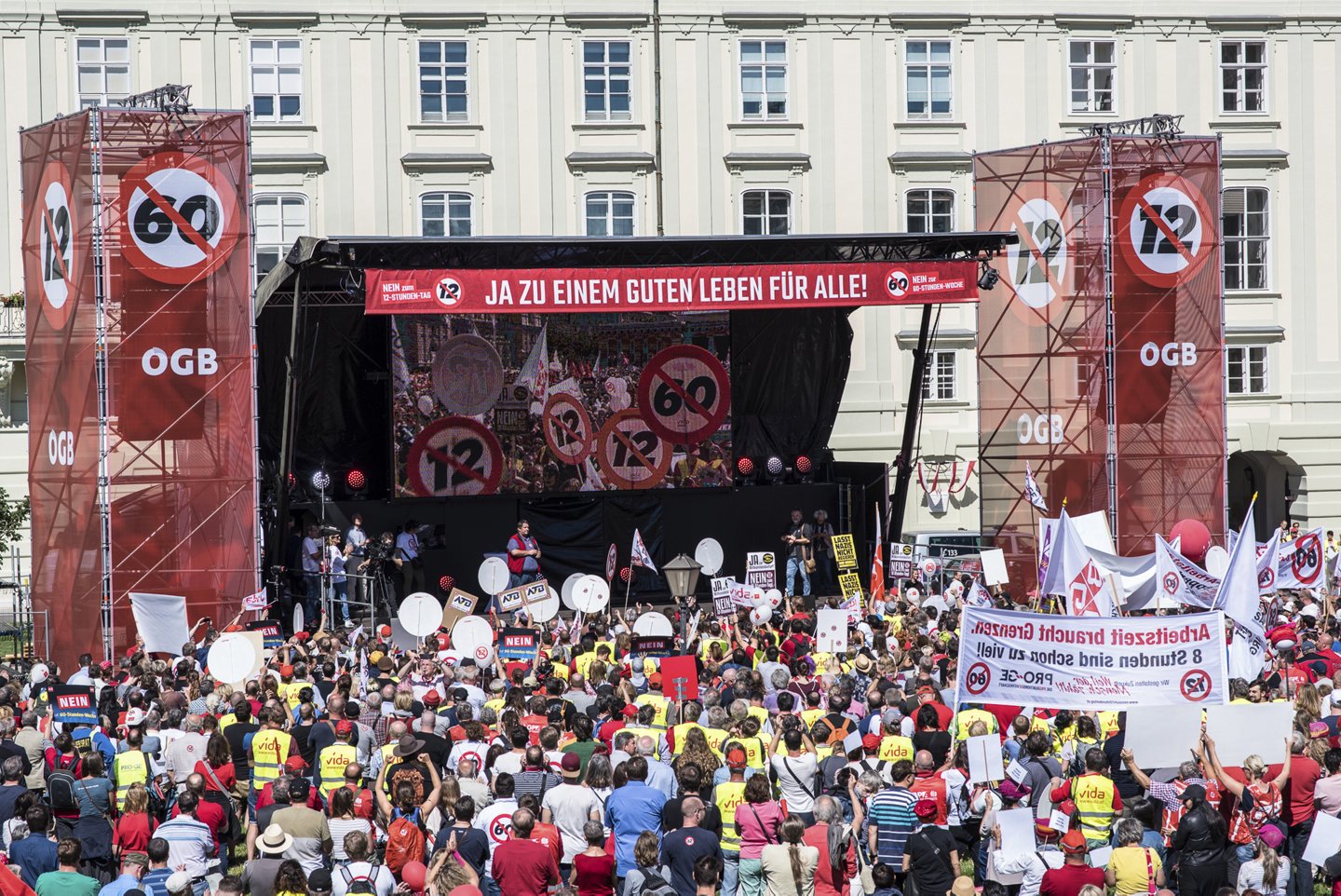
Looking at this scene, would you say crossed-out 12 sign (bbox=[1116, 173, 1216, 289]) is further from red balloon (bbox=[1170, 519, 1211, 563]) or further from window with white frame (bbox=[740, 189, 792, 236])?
A: window with white frame (bbox=[740, 189, 792, 236])

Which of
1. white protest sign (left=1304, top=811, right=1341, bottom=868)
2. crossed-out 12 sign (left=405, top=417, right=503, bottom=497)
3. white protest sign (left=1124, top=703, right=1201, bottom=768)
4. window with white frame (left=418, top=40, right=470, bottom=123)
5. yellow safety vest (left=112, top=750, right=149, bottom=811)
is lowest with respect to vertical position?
white protest sign (left=1304, top=811, right=1341, bottom=868)

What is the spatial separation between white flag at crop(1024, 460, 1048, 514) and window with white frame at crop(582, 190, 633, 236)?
1024 centimetres

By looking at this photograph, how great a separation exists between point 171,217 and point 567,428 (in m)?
8.18

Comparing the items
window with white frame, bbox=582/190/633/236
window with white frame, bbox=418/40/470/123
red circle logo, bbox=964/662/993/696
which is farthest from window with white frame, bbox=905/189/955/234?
red circle logo, bbox=964/662/993/696

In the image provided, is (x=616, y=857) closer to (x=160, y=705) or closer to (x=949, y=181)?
(x=160, y=705)

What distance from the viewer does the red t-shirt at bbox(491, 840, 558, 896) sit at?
10.3 metres

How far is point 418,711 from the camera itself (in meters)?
13.3

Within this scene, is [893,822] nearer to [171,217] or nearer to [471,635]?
[471,635]

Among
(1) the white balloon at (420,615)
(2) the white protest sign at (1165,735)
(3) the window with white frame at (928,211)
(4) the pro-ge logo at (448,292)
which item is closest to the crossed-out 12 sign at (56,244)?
(4) the pro-ge logo at (448,292)

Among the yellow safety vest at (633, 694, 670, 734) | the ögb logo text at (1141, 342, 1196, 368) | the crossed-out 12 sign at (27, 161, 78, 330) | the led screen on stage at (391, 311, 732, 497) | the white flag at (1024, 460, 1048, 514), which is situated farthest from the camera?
the led screen on stage at (391, 311, 732, 497)

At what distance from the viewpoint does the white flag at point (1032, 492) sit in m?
25.9

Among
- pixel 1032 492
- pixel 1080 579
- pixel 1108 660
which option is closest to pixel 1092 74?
pixel 1032 492

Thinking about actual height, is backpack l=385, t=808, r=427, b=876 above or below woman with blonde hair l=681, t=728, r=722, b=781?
below

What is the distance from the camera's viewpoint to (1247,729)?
37.7 ft
